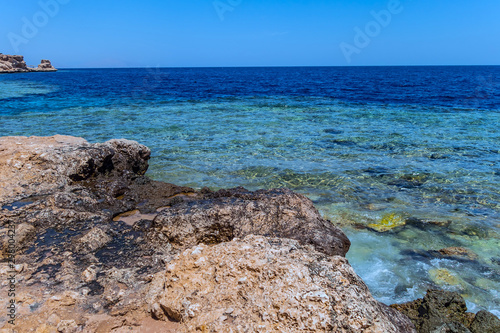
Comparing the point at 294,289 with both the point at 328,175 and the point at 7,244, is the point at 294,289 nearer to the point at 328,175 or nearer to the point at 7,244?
the point at 7,244

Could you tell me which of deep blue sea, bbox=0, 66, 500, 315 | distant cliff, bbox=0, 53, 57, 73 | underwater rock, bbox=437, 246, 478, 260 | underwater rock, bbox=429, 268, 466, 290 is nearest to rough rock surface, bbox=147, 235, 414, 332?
underwater rock, bbox=429, 268, 466, 290

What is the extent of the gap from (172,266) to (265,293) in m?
0.94

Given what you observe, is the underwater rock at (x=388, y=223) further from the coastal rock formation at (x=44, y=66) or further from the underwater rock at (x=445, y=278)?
the coastal rock formation at (x=44, y=66)

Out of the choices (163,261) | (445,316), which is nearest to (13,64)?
(163,261)

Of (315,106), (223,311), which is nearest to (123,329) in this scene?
(223,311)

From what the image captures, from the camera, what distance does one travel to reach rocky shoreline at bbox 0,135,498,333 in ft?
8.18

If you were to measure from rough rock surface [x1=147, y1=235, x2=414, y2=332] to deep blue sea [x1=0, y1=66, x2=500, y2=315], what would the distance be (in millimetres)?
2074

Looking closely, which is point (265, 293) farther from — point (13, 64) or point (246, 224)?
point (13, 64)

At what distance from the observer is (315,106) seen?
2241 cm

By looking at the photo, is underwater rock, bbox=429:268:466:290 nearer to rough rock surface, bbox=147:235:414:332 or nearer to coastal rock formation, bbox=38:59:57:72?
rough rock surface, bbox=147:235:414:332

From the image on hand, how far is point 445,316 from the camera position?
3.65 metres

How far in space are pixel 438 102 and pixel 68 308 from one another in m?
26.5

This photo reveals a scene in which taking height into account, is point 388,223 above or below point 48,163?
below

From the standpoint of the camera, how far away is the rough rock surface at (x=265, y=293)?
93.0 inches
